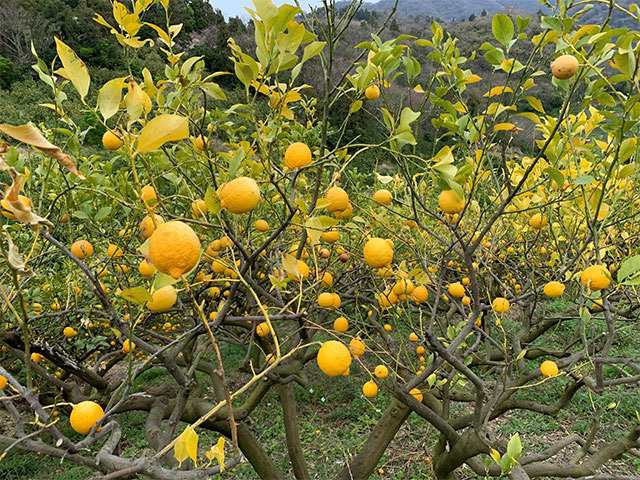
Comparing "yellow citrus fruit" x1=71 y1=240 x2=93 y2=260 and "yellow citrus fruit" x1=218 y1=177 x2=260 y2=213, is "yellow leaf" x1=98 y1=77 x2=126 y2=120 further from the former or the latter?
"yellow citrus fruit" x1=71 y1=240 x2=93 y2=260

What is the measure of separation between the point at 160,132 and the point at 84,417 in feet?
2.01

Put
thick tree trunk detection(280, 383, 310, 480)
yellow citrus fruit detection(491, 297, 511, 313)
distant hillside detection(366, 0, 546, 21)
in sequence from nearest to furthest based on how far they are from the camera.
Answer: yellow citrus fruit detection(491, 297, 511, 313) → thick tree trunk detection(280, 383, 310, 480) → distant hillside detection(366, 0, 546, 21)

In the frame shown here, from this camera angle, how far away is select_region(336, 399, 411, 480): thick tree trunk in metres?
2.10

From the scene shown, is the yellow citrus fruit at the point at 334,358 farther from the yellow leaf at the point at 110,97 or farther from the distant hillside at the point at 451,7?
the distant hillside at the point at 451,7

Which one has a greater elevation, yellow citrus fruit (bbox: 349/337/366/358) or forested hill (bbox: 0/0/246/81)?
forested hill (bbox: 0/0/246/81)

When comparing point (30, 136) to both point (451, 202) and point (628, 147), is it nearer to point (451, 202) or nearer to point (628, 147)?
point (451, 202)

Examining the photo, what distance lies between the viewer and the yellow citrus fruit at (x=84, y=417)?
721 millimetres

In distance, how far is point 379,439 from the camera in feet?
6.98

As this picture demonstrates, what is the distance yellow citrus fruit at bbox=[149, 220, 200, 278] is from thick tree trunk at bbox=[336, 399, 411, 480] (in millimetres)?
1932

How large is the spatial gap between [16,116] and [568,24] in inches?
533

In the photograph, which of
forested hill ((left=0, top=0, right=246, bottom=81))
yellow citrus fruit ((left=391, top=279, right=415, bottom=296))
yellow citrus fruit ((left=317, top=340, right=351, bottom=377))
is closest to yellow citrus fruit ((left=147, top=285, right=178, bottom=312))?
yellow citrus fruit ((left=317, top=340, right=351, bottom=377))

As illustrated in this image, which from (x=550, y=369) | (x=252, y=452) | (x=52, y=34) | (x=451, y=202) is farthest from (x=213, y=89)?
(x=52, y=34)

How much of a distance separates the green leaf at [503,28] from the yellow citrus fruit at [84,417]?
49.7 inches

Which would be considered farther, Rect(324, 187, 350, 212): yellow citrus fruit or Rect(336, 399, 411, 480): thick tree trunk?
Rect(336, 399, 411, 480): thick tree trunk
